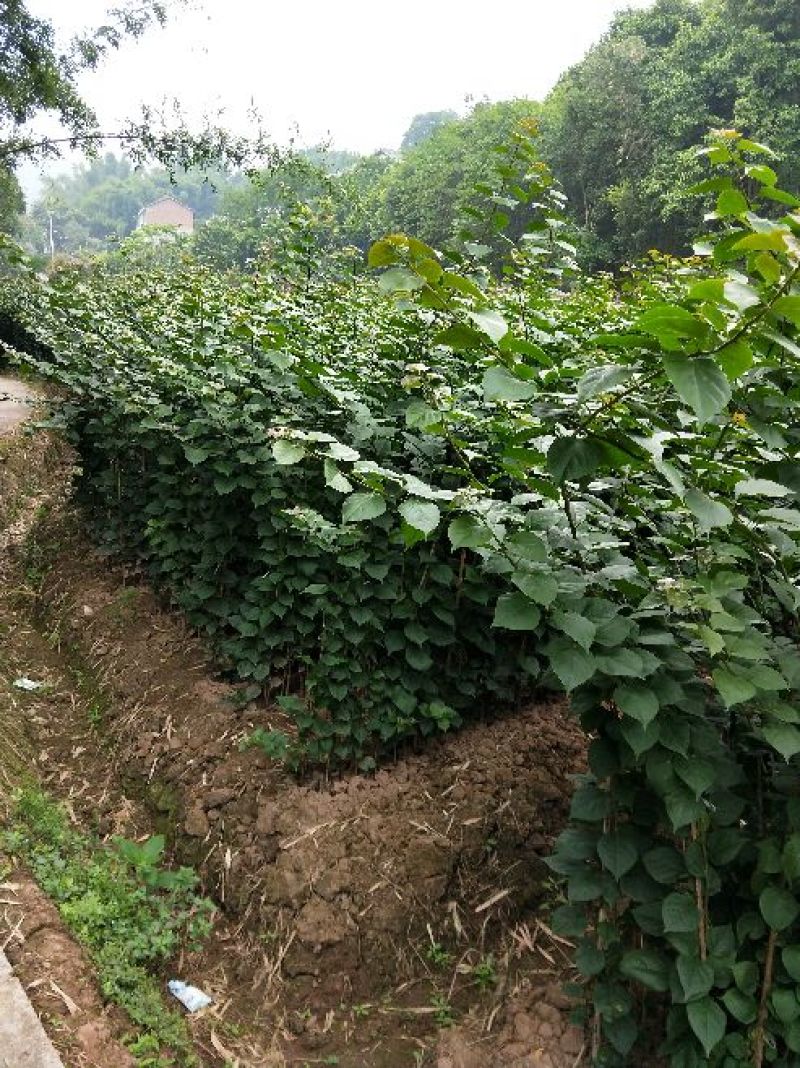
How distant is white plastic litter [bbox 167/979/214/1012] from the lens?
2326 mm

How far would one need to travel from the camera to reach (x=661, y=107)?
2711 cm

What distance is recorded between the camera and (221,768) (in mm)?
2986

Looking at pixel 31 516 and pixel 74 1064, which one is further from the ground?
pixel 74 1064

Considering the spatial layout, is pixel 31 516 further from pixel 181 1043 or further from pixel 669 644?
pixel 669 644

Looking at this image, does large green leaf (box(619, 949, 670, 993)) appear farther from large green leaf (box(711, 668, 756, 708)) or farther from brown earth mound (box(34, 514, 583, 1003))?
brown earth mound (box(34, 514, 583, 1003))

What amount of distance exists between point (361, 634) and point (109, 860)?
1.25 meters

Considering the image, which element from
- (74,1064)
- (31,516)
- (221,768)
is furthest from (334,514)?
(31,516)

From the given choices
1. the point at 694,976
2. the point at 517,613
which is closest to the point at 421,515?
the point at 517,613

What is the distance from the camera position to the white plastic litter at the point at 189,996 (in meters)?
2.33

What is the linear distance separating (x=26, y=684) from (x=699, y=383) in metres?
3.90

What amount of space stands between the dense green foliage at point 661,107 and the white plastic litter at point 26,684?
75.1 ft

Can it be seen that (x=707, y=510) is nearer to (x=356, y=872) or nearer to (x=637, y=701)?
(x=637, y=701)

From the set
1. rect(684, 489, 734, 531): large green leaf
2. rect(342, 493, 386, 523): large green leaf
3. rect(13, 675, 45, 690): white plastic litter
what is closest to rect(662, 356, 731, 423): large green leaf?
rect(684, 489, 734, 531): large green leaf

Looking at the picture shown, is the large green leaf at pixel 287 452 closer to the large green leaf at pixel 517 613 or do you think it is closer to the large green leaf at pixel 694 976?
the large green leaf at pixel 517 613
